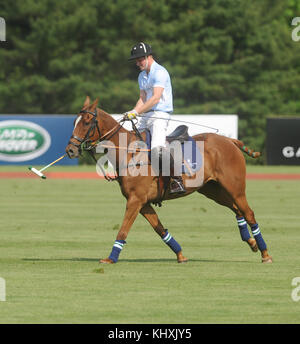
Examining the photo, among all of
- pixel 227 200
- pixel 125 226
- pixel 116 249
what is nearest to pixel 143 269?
pixel 116 249

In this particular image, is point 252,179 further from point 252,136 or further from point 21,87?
point 21,87

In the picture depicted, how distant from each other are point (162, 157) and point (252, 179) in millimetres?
20415

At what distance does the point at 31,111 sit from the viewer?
1884 inches

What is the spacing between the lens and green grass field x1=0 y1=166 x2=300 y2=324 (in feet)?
27.6

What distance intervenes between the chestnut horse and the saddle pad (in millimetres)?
97

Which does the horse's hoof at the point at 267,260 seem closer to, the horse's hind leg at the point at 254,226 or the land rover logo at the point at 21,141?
the horse's hind leg at the point at 254,226

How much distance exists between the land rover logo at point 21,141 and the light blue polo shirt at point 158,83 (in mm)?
24415

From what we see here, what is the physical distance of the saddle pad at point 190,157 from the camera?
12062mm

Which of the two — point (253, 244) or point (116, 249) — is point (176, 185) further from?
point (253, 244)

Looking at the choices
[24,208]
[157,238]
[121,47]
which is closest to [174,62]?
[121,47]

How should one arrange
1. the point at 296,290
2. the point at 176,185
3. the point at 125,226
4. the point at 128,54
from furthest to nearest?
1. the point at 128,54
2. the point at 176,185
3. the point at 125,226
4. the point at 296,290

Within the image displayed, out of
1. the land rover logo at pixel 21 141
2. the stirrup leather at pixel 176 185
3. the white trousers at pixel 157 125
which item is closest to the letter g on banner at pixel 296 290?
the stirrup leather at pixel 176 185

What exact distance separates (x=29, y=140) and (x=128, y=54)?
44.7 ft

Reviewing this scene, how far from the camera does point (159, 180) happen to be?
469 inches
